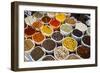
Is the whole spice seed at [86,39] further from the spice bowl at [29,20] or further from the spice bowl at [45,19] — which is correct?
→ the spice bowl at [29,20]

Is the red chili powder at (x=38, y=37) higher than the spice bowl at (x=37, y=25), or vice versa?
the spice bowl at (x=37, y=25)

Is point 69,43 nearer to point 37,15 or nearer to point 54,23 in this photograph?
point 54,23

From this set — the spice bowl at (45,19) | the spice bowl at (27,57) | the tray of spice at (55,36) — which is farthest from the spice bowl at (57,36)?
the spice bowl at (27,57)

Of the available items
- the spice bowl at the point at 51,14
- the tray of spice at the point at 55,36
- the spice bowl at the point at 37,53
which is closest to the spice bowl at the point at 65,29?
the tray of spice at the point at 55,36

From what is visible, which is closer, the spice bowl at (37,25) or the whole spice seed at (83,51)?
the spice bowl at (37,25)

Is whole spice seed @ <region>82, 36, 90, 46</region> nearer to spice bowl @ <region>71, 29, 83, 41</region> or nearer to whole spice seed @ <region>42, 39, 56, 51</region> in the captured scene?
spice bowl @ <region>71, 29, 83, 41</region>

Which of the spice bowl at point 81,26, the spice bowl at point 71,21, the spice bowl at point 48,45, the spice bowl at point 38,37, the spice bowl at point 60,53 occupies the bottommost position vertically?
the spice bowl at point 60,53

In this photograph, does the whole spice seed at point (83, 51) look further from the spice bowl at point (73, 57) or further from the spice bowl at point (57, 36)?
the spice bowl at point (57, 36)
